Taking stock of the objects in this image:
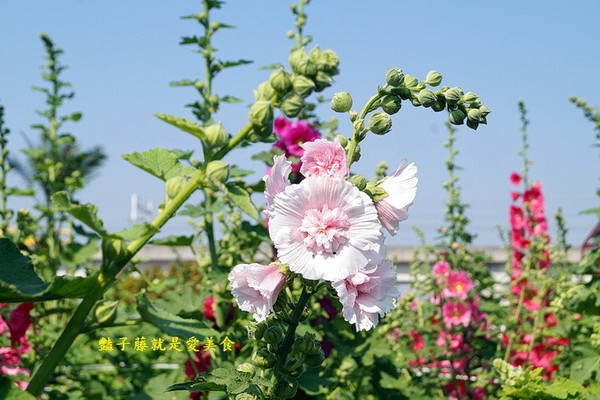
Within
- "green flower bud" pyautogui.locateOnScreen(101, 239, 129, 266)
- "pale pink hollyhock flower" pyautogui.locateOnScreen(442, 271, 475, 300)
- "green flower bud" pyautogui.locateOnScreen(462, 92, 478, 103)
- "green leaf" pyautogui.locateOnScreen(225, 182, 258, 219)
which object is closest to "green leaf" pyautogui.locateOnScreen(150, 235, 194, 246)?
"green leaf" pyautogui.locateOnScreen(225, 182, 258, 219)

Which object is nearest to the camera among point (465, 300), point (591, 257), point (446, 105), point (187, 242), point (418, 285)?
point (446, 105)

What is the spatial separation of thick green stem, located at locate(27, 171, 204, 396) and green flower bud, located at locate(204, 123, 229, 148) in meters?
0.15

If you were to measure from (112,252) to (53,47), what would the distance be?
9.73 feet

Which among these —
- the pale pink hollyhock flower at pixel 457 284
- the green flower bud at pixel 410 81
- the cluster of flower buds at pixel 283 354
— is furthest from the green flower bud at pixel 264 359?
the pale pink hollyhock flower at pixel 457 284

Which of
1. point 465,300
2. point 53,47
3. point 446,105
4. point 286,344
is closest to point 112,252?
point 286,344

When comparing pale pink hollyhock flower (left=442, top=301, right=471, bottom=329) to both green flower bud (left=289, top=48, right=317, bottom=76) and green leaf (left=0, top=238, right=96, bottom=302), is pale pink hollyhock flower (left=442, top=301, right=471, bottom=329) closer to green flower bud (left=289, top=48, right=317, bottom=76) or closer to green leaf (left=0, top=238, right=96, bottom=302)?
green flower bud (left=289, top=48, right=317, bottom=76)

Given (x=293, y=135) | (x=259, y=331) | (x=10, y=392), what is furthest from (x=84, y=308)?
(x=293, y=135)

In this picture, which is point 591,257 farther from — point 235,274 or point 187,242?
point 235,274

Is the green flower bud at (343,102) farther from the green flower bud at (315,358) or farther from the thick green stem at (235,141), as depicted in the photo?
the green flower bud at (315,358)

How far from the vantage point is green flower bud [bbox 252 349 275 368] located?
1.25 m

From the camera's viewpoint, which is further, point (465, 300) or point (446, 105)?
point (465, 300)

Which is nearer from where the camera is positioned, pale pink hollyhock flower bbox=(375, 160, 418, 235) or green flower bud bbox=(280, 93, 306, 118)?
pale pink hollyhock flower bbox=(375, 160, 418, 235)

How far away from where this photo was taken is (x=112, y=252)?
3.99ft

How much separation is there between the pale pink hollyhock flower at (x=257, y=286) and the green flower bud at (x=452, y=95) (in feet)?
1.38
